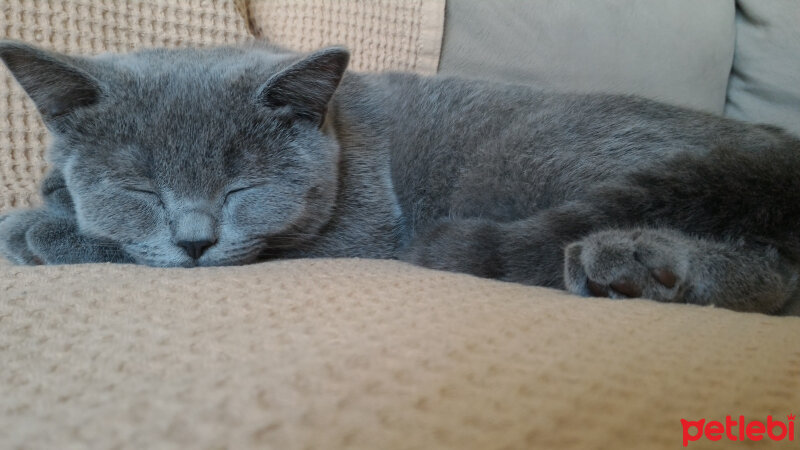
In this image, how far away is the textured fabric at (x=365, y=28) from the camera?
4.88 feet

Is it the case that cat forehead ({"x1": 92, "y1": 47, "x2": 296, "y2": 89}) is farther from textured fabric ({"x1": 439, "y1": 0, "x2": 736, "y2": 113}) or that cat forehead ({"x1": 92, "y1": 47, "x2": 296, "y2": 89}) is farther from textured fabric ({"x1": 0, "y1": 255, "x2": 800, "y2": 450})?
textured fabric ({"x1": 439, "y1": 0, "x2": 736, "y2": 113})

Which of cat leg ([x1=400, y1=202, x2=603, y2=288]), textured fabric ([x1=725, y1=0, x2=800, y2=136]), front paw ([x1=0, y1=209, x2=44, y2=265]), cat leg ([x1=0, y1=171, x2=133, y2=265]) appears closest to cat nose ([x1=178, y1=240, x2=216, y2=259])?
cat leg ([x1=0, y1=171, x2=133, y2=265])

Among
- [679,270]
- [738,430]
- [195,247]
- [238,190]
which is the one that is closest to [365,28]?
[238,190]

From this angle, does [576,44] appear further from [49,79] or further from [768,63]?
[49,79]

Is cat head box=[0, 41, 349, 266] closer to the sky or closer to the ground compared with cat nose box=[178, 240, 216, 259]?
closer to the sky

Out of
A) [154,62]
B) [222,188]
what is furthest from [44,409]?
[154,62]

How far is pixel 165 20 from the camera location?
1.32 metres

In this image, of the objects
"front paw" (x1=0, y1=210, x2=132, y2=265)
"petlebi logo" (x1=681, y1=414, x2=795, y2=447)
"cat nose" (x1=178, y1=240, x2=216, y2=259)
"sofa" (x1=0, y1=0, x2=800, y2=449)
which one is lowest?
"front paw" (x1=0, y1=210, x2=132, y2=265)

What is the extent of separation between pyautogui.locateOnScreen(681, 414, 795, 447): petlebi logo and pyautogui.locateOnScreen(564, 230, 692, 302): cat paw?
34 centimetres

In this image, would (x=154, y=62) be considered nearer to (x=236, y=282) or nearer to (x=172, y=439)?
(x=236, y=282)

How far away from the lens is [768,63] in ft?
5.83

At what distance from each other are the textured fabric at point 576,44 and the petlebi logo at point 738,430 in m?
1.37

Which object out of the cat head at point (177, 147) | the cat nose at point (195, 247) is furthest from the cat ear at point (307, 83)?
the cat nose at point (195, 247)

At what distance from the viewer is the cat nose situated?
89 centimetres
